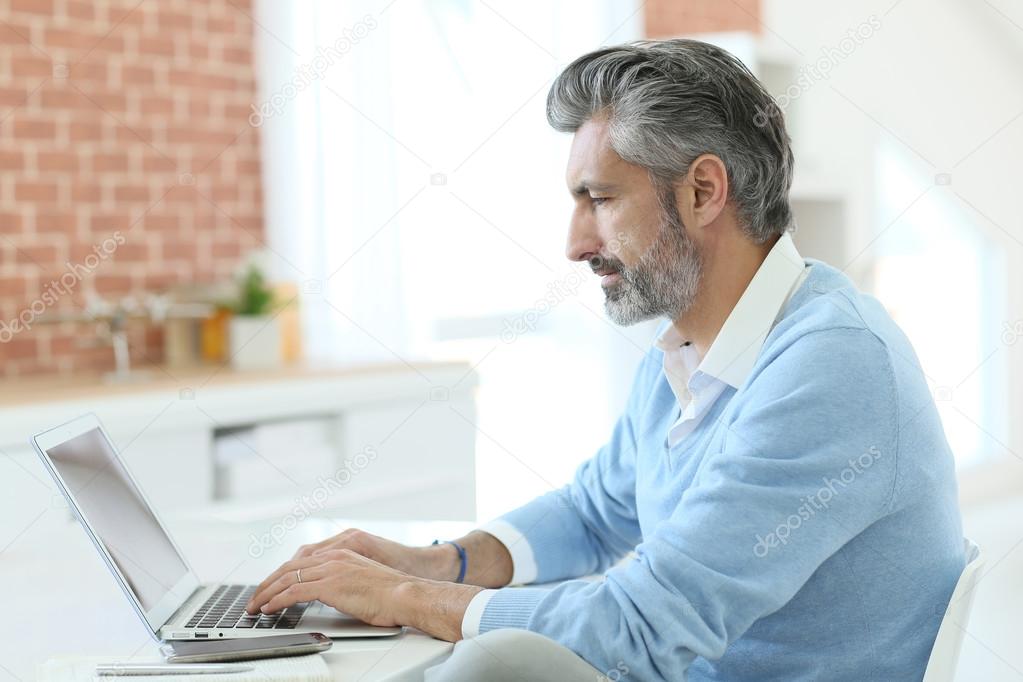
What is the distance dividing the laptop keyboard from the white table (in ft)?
0.20

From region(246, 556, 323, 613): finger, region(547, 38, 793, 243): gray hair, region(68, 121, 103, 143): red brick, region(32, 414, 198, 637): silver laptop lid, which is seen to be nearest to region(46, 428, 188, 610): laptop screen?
region(32, 414, 198, 637): silver laptop lid

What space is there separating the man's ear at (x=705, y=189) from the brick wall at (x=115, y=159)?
2193mm

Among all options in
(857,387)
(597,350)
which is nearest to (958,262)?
(597,350)

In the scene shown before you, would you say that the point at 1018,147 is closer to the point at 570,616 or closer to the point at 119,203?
the point at 119,203

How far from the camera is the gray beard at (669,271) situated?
1594 millimetres

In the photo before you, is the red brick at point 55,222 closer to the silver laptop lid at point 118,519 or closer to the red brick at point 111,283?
the red brick at point 111,283

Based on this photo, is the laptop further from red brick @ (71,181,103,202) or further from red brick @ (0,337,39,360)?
red brick @ (71,181,103,202)

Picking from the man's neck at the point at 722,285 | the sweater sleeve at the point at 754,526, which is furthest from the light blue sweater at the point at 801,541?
the man's neck at the point at 722,285

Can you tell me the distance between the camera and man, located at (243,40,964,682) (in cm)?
126

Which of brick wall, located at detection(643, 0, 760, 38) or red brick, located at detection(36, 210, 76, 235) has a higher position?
brick wall, located at detection(643, 0, 760, 38)

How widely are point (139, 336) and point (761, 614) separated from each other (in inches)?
103

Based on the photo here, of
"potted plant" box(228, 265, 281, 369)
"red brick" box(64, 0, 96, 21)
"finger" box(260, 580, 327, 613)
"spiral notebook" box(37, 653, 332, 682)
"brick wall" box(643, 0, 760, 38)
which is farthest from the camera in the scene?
"brick wall" box(643, 0, 760, 38)

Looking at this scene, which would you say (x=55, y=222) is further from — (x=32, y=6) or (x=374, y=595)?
(x=374, y=595)

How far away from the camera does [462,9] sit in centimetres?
414
